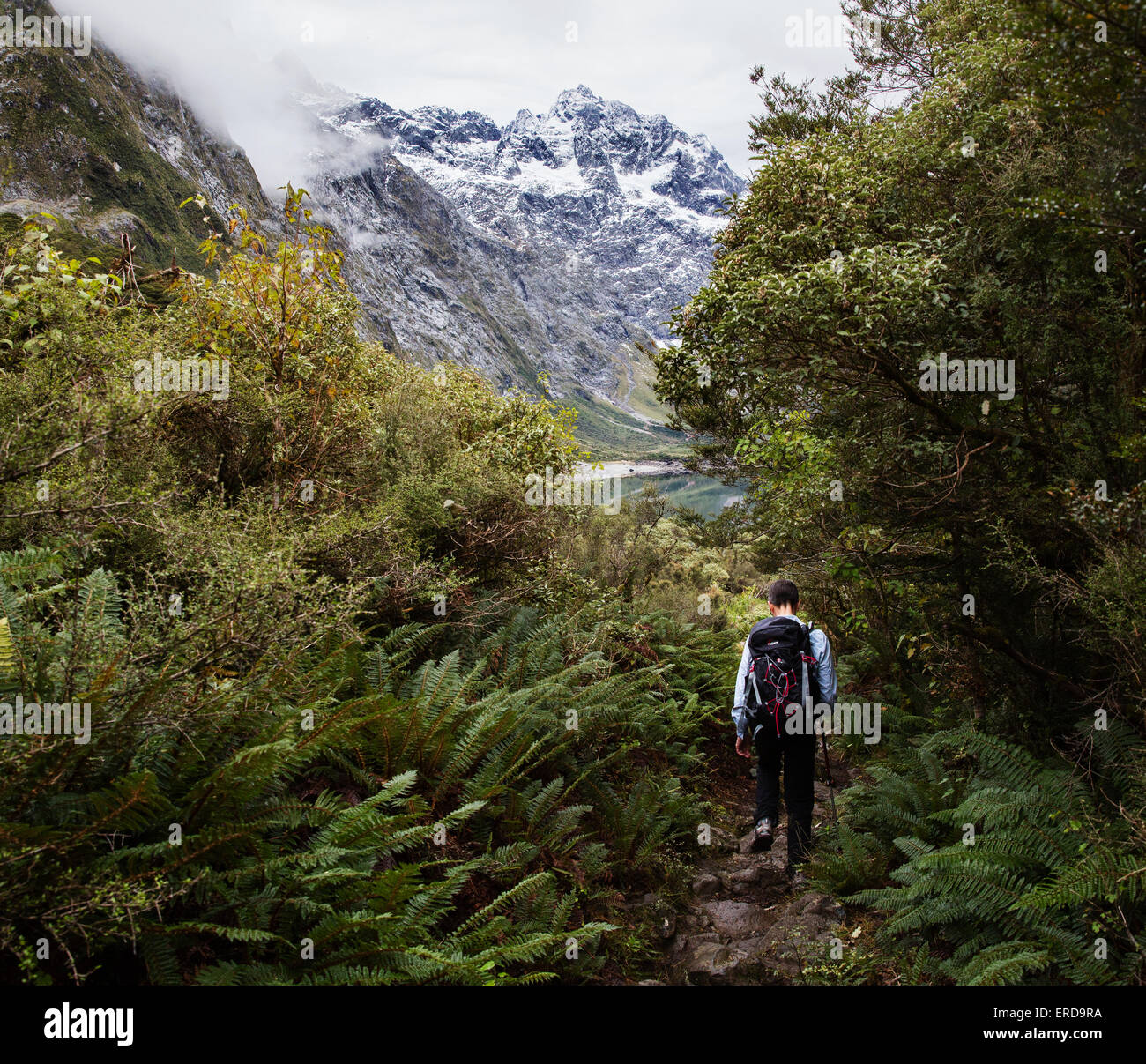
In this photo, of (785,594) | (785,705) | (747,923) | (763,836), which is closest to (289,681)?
(747,923)

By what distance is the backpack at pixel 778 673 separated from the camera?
600 cm

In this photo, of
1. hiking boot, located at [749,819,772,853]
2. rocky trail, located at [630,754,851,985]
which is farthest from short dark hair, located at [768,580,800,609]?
rocky trail, located at [630,754,851,985]

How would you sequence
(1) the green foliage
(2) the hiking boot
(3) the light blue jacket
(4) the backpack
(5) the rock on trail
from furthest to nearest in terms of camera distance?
(2) the hiking boot < (3) the light blue jacket < (4) the backpack < (5) the rock on trail < (1) the green foliage

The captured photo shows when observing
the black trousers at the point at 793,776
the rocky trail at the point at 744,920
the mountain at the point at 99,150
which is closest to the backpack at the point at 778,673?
the black trousers at the point at 793,776

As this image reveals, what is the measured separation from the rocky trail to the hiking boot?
0.52ft

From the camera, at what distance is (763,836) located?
6.40m

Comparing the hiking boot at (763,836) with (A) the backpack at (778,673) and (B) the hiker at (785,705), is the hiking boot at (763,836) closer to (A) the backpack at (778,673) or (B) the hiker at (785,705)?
(B) the hiker at (785,705)

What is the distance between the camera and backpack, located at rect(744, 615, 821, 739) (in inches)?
236

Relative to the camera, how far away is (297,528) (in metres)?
5.51

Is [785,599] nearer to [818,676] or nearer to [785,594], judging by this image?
[785,594]

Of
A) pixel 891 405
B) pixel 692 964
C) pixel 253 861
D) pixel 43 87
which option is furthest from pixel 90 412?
pixel 43 87

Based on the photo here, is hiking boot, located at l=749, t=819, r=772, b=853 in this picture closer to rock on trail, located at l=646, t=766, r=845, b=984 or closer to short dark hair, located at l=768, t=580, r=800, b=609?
rock on trail, located at l=646, t=766, r=845, b=984
